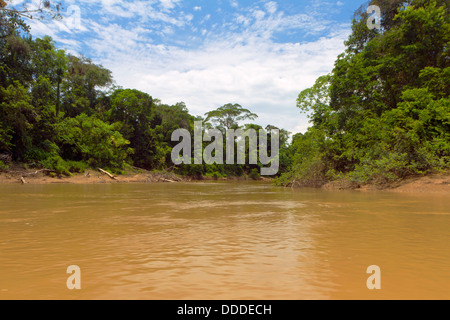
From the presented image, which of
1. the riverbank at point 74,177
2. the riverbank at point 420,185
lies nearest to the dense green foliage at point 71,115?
the riverbank at point 74,177

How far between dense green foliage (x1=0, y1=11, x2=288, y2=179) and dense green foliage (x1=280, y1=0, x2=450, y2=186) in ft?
65.3

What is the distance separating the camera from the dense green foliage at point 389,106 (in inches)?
530

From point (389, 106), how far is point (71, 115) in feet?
111

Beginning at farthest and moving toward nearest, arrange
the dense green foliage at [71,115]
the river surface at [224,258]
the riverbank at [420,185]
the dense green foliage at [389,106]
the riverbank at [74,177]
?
the dense green foliage at [71,115], the riverbank at [74,177], the dense green foliage at [389,106], the riverbank at [420,185], the river surface at [224,258]

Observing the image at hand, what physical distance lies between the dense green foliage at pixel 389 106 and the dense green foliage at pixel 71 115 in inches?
784

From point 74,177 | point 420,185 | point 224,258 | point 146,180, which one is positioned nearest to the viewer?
point 224,258

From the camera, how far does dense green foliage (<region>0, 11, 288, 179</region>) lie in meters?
24.0

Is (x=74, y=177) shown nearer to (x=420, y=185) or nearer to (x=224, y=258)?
(x=420, y=185)

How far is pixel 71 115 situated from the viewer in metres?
37.3

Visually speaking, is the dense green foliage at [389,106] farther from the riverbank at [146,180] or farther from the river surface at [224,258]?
the river surface at [224,258]

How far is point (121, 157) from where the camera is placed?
1357 inches

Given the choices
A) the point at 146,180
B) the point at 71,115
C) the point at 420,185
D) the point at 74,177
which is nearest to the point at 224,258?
the point at 420,185

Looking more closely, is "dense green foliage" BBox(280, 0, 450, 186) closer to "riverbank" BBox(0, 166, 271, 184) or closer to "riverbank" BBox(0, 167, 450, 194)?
"riverbank" BBox(0, 167, 450, 194)
